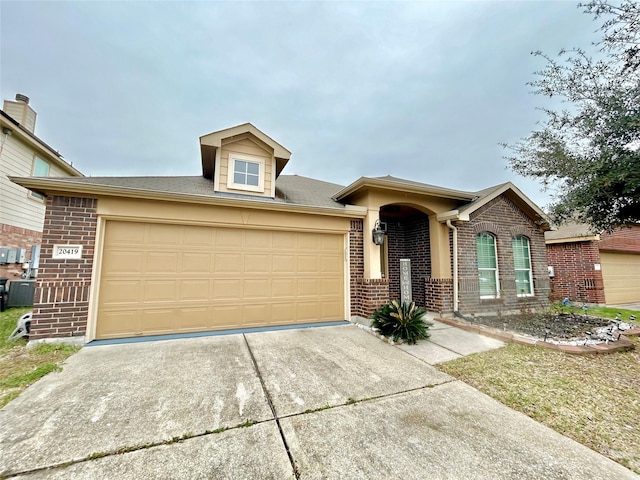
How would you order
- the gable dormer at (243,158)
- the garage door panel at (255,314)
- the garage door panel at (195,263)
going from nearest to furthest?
the garage door panel at (195,263), the garage door panel at (255,314), the gable dormer at (243,158)

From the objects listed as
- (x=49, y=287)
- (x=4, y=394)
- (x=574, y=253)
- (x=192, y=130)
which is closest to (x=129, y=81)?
(x=192, y=130)

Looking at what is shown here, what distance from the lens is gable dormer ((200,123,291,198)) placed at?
627 cm

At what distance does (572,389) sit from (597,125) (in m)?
5.40

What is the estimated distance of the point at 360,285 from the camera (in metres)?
6.53

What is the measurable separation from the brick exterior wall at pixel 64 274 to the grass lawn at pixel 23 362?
276 mm

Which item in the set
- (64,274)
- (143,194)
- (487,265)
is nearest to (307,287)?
(143,194)

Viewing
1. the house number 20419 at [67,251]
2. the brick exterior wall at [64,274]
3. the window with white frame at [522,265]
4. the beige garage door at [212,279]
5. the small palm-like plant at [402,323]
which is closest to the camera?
the brick exterior wall at [64,274]

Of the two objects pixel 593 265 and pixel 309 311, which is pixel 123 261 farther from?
pixel 593 265

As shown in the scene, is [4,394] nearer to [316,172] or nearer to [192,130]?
[192,130]

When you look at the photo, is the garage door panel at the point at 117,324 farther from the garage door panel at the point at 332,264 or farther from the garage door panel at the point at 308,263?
the garage door panel at the point at 332,264

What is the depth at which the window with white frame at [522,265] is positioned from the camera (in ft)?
27.1

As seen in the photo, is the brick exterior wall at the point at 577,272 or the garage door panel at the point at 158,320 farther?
→ the brick exterior wall at the point at 577,272

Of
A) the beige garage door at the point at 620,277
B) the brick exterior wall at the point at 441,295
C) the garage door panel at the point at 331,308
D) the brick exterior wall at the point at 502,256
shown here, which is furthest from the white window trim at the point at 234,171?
the beige garage door at the point at 620,277

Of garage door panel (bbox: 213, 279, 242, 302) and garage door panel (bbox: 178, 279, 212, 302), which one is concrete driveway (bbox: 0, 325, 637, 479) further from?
garage door panel (bbox: 213, 279, 242, 302)
